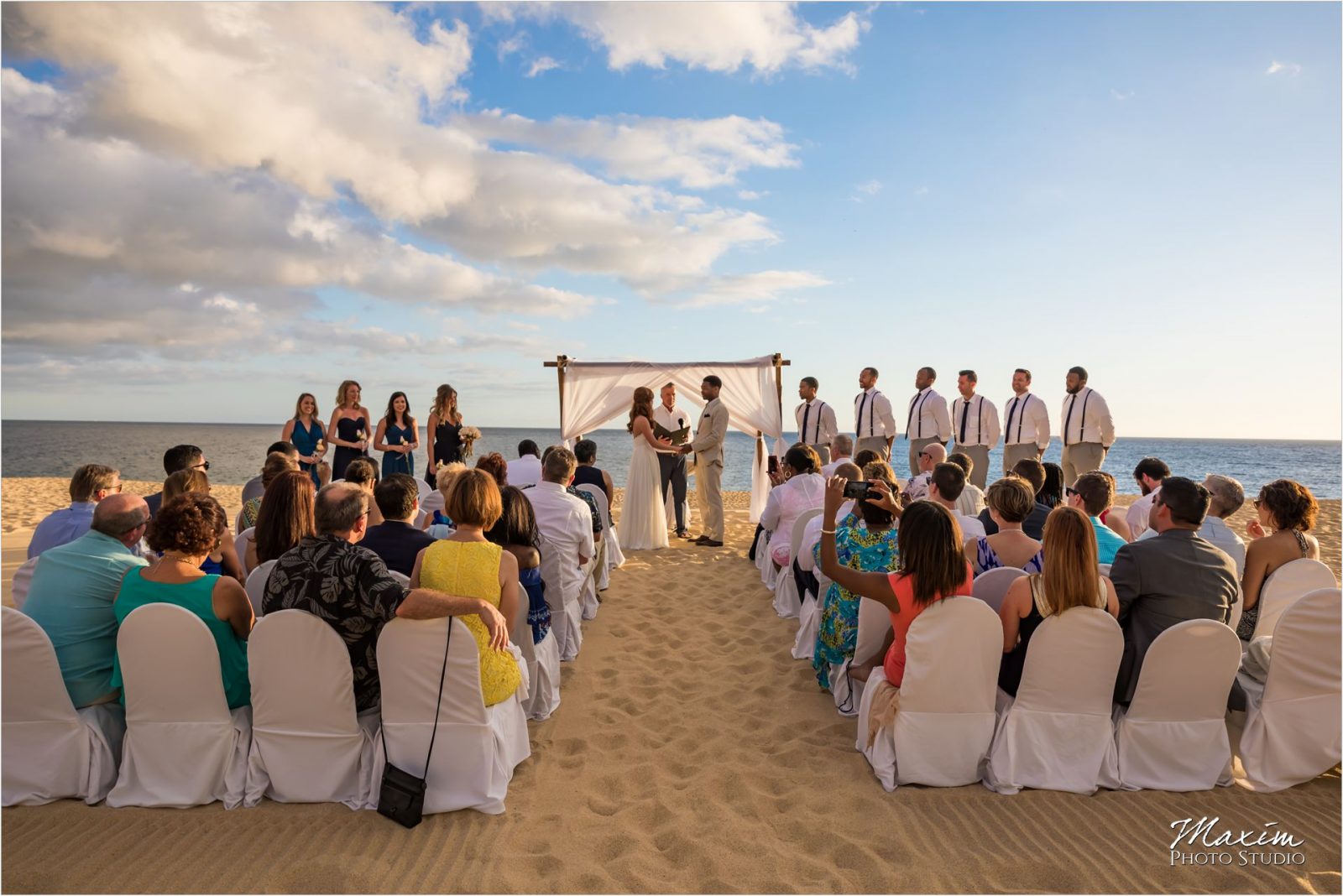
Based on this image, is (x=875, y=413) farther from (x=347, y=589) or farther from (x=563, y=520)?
(x=347, y=589)

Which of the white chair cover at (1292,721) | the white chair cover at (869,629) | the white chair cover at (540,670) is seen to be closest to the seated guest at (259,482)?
the white chair cover at (540,670)

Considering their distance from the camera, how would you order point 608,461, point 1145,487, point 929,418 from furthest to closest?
point 608,461 → point 929,418 → point 1145,487

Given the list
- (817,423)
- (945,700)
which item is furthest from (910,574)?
(817,423)

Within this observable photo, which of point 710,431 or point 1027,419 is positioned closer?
point 710,431

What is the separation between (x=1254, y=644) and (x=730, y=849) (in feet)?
8.30

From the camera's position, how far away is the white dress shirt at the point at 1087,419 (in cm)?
826

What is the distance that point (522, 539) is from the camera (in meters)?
3.63

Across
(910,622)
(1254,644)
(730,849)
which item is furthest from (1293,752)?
(730,849)

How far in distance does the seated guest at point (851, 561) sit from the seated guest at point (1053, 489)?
126 centimetres

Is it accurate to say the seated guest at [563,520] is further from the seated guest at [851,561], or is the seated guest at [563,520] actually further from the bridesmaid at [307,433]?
the bridesmaid at [307,433]

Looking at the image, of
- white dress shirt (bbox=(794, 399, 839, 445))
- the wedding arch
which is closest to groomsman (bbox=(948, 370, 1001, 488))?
white dress shirt (bbox=(794, 399, 839, 445))

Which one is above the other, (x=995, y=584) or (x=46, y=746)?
(x=995, y=584)

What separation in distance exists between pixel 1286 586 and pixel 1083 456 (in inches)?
228

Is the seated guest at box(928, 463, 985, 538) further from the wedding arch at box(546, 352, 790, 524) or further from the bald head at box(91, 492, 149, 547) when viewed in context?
the wedding arch at box(546, 352, 790, 524)
